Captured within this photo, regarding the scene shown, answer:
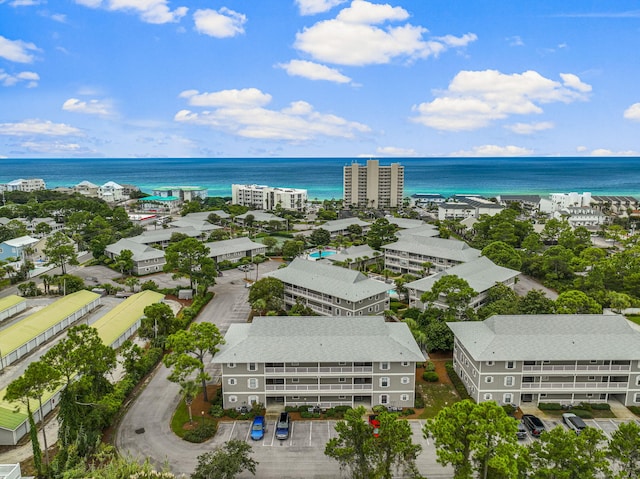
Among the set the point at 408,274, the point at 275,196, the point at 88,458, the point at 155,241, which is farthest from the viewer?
the point at 275,196

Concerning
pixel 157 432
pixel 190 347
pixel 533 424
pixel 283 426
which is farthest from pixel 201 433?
pixel 533 424

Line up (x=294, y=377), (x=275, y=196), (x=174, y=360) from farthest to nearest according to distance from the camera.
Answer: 1. (x=275, y=196)
2. (x=294, y=377)
3. (x=174, y=360)

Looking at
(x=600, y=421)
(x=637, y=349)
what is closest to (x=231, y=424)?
(x=600, y=421)

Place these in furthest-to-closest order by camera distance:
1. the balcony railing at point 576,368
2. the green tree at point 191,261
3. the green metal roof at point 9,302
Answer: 1. the green tree at point 191,261
2. the green metal roof at point 9,302
3. the balcony railing at point 576,368

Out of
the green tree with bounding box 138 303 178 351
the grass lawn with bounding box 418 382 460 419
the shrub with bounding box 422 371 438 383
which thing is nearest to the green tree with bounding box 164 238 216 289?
the green tree with bounding box 138 303 178 351

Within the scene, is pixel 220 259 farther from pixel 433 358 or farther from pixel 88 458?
pixel 88 458

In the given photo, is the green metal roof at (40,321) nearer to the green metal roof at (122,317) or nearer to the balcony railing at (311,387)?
the green metal roof at (122,317)

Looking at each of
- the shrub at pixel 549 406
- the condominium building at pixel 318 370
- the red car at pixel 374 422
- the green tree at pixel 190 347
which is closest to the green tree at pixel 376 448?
the red car at pixel 374 422
